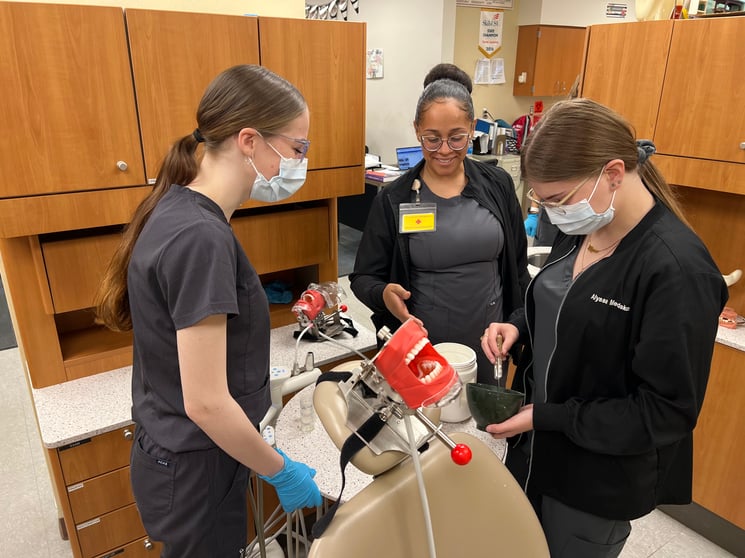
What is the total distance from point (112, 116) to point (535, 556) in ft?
5.17

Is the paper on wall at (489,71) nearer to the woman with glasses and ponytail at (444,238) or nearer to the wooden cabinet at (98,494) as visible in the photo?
the woman with glasses and ponytail at (444,238)

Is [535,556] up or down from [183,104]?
down

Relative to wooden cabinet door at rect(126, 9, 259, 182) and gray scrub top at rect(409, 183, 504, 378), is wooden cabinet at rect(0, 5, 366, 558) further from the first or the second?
gray scrub top at rect(409, 183, 504, 378)

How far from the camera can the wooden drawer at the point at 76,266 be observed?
1705mm

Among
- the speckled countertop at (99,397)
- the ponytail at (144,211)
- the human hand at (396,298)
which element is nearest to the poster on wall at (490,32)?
the speckled countertop at (99,397)

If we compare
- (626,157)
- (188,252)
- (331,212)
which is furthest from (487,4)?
(188,252)

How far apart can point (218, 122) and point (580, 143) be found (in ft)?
2.33

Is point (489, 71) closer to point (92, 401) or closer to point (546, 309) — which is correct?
point (546, 309)

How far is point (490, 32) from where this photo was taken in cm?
558

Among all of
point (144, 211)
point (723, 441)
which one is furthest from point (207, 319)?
point (723, 441)

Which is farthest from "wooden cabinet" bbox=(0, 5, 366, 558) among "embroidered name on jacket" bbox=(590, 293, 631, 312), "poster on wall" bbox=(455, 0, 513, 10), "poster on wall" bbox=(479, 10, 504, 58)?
"poster on wall" bbox=(479, 10, 504, 58)

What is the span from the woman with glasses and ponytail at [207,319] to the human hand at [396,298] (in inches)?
20.9

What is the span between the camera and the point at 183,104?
170 cm

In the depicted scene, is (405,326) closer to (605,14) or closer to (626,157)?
(626,157)
